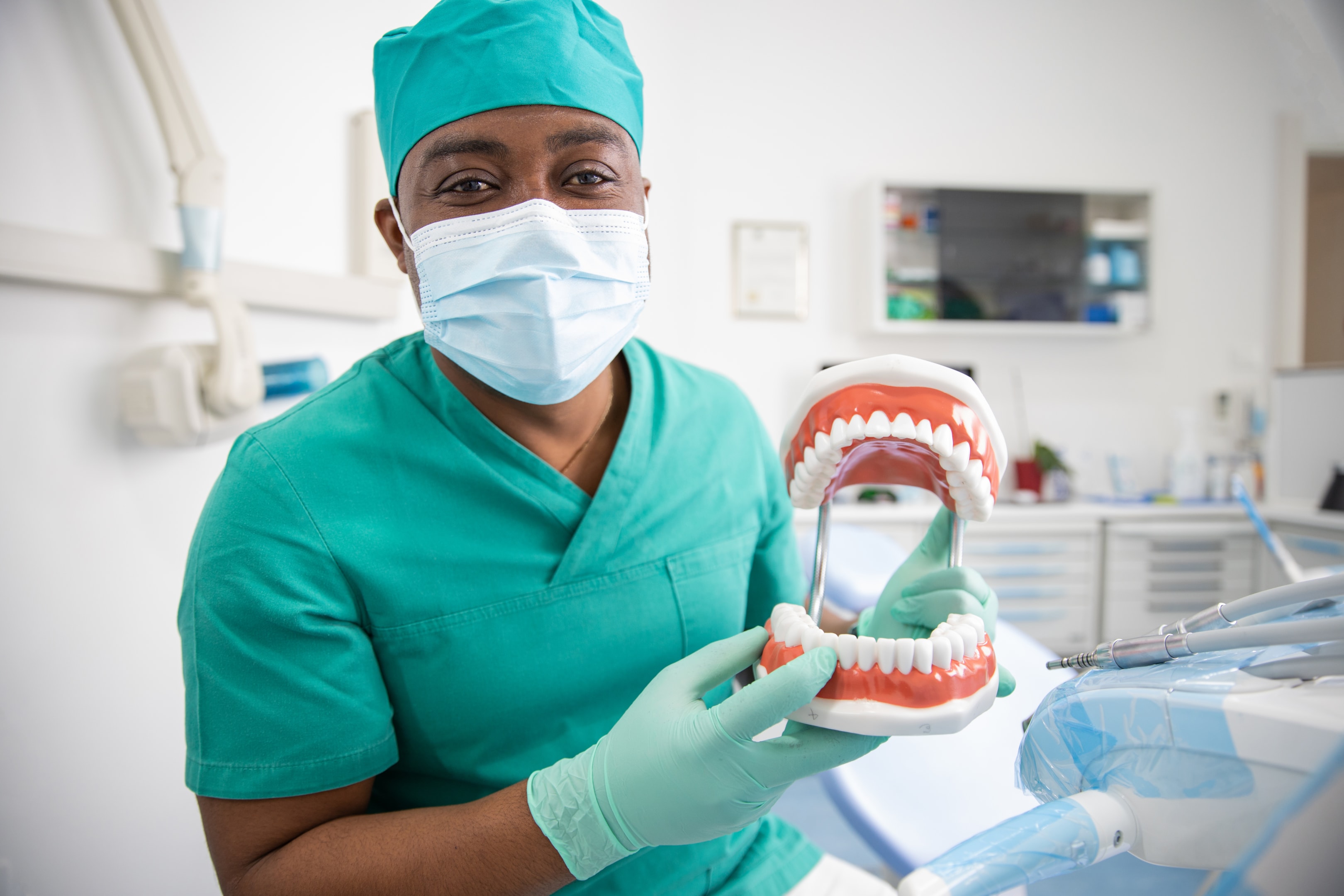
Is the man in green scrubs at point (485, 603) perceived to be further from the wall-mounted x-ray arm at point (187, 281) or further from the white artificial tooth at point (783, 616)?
the wall-mounted x-ray arm at point (187, 281)

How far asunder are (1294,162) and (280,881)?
433 centimetres

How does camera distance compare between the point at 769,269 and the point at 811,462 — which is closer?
the point at 811,462

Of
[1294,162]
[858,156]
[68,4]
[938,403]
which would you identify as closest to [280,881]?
[938,403]

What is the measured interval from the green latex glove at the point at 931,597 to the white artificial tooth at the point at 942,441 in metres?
0.13

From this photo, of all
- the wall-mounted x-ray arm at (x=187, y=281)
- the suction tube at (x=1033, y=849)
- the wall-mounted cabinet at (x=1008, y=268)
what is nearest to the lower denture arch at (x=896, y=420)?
the suction tube at (x=1033, y=849)

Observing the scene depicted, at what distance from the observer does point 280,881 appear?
619mm

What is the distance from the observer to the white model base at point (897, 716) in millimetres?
505

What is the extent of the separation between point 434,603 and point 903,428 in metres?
0.47

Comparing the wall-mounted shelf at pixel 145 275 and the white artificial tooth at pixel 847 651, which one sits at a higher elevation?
the wall-mounted shelf at pixel 145 275

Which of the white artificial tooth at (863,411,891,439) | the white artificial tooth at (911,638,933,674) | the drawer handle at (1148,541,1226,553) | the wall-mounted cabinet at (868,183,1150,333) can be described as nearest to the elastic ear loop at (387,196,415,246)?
the white artificial tooth at (863,411,891,439)

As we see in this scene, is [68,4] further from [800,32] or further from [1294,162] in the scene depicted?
[1294,162]

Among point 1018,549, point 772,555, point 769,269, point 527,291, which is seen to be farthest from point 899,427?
point 769,269

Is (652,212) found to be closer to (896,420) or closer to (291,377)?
(291,377)

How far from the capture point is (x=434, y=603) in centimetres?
72
